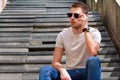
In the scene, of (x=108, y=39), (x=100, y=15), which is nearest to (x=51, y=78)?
(x=108, y=39)

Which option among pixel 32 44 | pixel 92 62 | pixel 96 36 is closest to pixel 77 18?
pixel 96 36

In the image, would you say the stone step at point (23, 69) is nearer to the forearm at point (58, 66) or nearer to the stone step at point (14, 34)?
the stone step at point (14, 34)

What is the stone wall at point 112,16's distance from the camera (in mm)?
5499

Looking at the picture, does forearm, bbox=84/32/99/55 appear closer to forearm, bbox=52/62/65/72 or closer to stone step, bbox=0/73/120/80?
forearm, bbox=52/62/65/72

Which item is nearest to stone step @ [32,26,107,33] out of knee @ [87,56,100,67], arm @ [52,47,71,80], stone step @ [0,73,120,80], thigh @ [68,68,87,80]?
stone step @ [0,73,120,80]

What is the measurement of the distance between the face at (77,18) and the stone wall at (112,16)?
1.78 metres

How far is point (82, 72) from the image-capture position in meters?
3.67

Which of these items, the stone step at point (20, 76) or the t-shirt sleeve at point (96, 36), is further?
the stone step at point (20, 76)

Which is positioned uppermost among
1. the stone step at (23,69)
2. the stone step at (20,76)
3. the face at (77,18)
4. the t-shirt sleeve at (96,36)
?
the face at (77,18)

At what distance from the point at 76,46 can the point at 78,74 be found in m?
0.27

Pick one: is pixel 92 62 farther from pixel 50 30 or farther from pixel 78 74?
pixel 50 30

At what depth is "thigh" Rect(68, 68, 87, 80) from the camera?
3.67 metres

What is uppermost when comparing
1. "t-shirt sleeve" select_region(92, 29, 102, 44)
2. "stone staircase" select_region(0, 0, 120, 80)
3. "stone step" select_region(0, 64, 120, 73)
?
"t-shirt sleeve" select_region(92, 29, 102, 44)

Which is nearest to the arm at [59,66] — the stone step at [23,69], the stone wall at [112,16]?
the stone step at [23,69]
